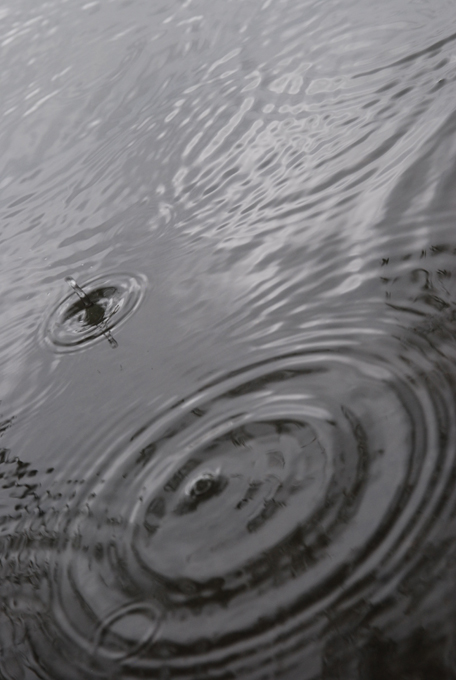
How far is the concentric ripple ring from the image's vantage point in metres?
3.00

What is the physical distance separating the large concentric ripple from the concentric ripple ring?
27.8 inches

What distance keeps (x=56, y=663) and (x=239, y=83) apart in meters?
3.30

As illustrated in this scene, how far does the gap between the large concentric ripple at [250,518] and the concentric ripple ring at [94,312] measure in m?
0.71

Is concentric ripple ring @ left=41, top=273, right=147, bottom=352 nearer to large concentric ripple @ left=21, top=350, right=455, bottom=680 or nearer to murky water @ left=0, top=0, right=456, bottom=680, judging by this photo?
murky water @ left=0, top=0, right=456, bottom=680

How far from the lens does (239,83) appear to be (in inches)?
167

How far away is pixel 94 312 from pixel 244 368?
2.94 ft

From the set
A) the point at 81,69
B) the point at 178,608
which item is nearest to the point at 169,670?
the point at 178,608

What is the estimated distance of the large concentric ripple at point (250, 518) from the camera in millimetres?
1809

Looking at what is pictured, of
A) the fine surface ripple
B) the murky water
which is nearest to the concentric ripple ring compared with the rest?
the murky water

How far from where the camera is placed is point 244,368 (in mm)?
2467

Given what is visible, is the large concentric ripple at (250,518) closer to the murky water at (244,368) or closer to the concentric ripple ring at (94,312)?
the murky water at (244,368)

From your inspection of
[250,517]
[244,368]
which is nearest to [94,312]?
[244,368]

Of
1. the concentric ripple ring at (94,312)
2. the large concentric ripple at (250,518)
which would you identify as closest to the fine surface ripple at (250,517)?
the large concentric ripple at (250,518)

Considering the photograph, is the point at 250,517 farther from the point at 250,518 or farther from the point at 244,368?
the point at 244,368
